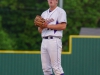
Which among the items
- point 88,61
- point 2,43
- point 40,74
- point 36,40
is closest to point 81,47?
point 88,61

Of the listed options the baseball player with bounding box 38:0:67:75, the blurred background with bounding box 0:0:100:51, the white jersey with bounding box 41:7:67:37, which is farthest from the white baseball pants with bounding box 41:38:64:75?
the blurred background with bounding box 0:0:100:51

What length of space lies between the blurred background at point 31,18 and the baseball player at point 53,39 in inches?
836

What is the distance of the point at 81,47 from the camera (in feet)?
40.2

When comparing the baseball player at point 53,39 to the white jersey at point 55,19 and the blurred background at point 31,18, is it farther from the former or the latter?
the blurred background at point 31,18

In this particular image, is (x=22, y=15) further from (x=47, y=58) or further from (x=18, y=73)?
(x=47, y=58)

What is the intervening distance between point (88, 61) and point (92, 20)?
19.4 m

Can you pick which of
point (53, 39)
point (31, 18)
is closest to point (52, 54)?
point (53, 39)

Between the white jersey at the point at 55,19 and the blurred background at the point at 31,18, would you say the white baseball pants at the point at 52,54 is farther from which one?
the blurred background at the point at 31,18

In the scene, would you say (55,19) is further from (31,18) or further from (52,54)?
(31,18)

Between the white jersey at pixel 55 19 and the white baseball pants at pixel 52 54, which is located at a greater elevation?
the white jersey at pixel 55 19

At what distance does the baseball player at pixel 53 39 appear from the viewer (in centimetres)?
877

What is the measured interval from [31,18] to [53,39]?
2344cm

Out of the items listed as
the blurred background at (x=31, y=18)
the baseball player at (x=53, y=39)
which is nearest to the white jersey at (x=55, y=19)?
the baseball player at (x=53, y=39)

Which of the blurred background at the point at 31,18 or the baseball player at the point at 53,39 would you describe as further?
the blurred background at the point at 31,18
